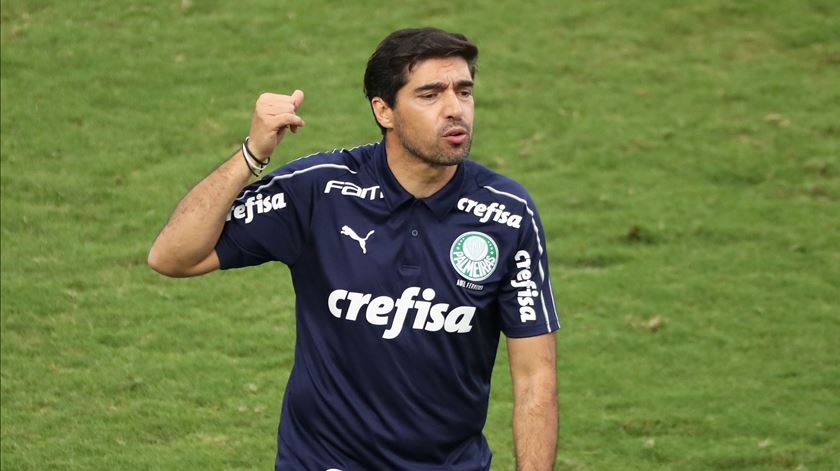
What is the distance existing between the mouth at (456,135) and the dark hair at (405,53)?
0.82 feet

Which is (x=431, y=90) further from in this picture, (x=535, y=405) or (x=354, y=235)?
(x=535, y=405)

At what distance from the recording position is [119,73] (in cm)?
1409

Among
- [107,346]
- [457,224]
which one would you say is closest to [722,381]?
[107,346]

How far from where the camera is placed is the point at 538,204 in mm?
12328

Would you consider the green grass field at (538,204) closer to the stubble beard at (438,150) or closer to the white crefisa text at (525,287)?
the white crefisa text at (525,287)

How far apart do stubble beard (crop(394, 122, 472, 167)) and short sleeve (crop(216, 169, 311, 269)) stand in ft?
1.40

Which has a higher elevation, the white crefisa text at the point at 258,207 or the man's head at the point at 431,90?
the man's head at the point at 431,90

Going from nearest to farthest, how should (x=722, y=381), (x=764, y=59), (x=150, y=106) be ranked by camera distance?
(x=722, y=381) < (x=150, y=106) < (x=764, y=59)

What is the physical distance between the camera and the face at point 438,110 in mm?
4879

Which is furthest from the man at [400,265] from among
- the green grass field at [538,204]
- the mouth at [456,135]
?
the green grass field at [538,204]

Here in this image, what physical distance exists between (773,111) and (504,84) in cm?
276

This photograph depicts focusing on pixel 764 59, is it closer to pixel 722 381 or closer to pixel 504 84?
pixel 504 84

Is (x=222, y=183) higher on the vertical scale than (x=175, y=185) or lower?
higher

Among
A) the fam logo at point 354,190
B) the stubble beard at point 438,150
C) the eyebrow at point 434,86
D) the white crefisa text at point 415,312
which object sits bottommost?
the white crefisa text at point 415,312
